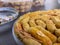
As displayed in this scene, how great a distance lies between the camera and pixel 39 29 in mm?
353

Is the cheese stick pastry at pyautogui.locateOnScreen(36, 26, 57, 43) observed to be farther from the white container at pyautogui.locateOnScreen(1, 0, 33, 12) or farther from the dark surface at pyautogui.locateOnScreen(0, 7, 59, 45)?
the white container at pyautogui.locateOnScreen(1, 0, 33, 12)

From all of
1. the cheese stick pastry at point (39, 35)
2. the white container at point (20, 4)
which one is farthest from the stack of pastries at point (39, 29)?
the white container at point (20, 4)

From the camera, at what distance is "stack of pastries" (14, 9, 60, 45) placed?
1.07 ft

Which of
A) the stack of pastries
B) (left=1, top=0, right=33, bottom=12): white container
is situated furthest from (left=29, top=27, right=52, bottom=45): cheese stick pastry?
(left=1, top=0, right=33, bottom=12): white container

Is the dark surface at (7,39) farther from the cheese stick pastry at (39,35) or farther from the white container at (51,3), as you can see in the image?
the white container at (51,3)

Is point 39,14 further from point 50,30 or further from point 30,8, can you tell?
point 30,8

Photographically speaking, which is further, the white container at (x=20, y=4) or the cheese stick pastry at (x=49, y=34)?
the white container at (x=20, y=4)

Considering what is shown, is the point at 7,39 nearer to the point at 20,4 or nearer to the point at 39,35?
the point at 39,35

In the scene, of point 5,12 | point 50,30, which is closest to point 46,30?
point 50,30

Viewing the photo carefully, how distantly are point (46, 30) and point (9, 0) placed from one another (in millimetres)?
338

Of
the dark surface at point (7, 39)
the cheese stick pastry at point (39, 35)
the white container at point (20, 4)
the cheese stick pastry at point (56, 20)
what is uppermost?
the white container at point (20, 4)

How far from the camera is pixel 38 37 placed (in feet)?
1.08

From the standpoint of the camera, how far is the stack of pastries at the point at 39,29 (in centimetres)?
33

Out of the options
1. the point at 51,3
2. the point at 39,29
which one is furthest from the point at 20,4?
the point at 39,29
